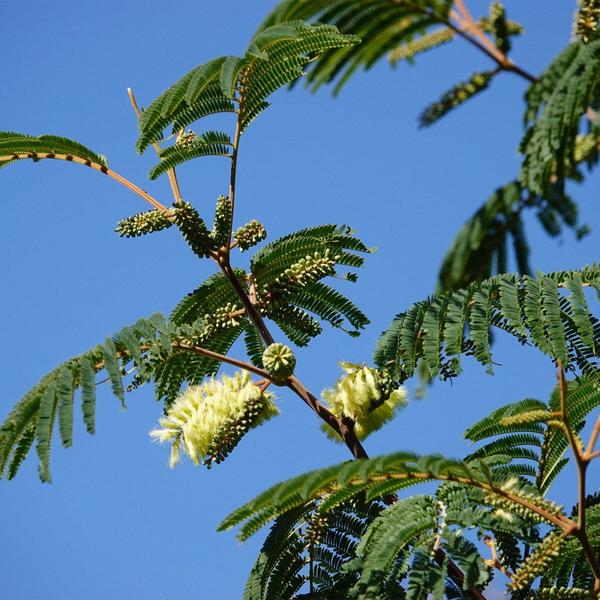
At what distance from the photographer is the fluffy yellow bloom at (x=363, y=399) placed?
4.12 m

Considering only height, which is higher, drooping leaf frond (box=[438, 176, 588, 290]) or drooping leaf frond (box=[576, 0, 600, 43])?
drooping leaf frond (box=[576, 0, 600, 43])

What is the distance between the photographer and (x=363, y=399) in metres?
4.12

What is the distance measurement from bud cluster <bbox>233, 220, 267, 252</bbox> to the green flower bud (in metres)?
0.54

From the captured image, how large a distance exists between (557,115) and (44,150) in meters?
2.63

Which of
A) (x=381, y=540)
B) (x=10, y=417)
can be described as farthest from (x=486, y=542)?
(x=10, y=417)

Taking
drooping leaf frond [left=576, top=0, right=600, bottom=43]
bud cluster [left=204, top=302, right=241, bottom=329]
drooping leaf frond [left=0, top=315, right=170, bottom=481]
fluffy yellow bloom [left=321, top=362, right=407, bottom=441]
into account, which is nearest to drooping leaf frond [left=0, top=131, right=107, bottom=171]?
bud cluster [left=204, top=302, right=241, bottom=329]

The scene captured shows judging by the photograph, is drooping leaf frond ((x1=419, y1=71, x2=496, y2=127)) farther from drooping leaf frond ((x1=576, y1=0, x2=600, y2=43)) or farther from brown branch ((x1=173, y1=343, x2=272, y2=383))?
brown branch ((x1=173, y1=343, x2=272, y2=383))

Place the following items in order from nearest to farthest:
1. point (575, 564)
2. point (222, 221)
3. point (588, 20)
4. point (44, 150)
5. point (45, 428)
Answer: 1. point (588, 20)
2. point (45, 428)
3. point (575, 564)
4. point (222, 221)
5. point (44, 150)

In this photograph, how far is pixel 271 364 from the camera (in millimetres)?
3943

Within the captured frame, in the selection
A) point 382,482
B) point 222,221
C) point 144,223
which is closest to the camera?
point 382,482

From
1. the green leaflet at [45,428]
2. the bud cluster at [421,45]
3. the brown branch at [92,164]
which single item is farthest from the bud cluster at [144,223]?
the bud cluster at [421,45]

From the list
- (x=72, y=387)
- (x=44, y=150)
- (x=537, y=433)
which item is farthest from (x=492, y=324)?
(x=44, y=150)

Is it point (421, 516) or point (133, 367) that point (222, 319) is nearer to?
point (133, 367)

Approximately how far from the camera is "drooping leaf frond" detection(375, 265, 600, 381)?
382 cm
